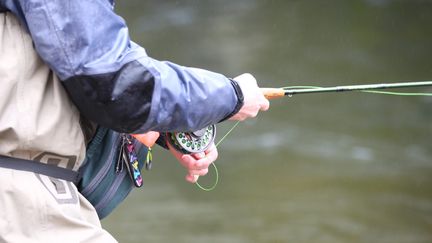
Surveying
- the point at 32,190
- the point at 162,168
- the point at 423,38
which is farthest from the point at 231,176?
the point at 32,190

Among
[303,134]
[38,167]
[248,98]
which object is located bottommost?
[38,167]

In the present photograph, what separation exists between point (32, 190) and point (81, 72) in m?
0.28

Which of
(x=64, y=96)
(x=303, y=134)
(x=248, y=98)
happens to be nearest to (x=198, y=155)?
(x=248, y=98)

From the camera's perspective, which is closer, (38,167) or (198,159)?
(38,167)

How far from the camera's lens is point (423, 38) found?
6.77 m

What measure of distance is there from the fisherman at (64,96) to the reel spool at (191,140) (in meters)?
0.30

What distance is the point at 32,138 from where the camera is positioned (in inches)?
70.2

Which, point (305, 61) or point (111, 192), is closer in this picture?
point (111, 192)

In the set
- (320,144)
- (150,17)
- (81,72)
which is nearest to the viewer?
(81,72)

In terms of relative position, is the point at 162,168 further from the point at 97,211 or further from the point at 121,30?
the point at 121,30

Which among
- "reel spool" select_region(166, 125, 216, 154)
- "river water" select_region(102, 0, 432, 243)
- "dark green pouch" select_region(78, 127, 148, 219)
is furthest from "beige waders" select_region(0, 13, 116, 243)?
"river water" select_region(102, 0, 432, 243)

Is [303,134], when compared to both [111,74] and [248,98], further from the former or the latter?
[111,74]

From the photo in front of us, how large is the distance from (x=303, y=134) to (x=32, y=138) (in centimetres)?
407

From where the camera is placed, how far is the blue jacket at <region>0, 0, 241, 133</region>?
1.72 m
